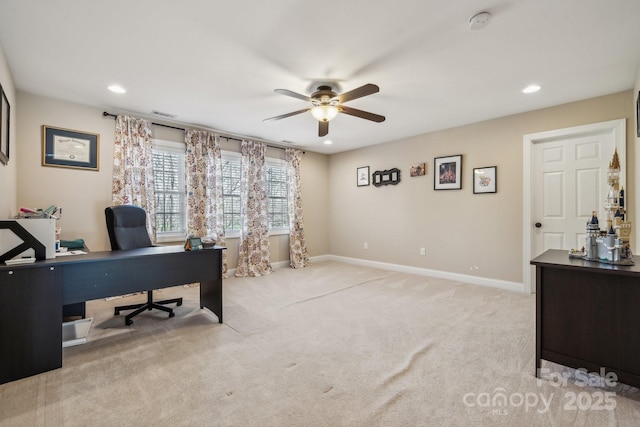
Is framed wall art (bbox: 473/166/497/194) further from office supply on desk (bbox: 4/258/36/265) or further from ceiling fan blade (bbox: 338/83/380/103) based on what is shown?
office supply on desk (bbox: 4/258/36/265)

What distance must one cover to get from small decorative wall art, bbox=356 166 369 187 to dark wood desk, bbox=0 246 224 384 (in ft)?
13.5

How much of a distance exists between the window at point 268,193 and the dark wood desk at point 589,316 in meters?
4.29

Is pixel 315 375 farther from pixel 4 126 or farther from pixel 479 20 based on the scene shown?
pixel 4 126

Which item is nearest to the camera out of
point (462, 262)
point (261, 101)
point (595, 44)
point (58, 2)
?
point (58, 2)

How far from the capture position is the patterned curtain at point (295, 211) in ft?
18.4

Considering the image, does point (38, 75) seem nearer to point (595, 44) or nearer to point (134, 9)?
point (134, 9)

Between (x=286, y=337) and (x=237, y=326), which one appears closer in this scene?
(x=286, y=337)

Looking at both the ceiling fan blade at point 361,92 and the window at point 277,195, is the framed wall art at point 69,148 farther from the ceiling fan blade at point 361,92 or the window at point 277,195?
the ceiling fan blade at point 361,92

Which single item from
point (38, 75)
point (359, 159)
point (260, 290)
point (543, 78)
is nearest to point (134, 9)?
point (38, 75)

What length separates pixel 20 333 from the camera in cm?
189

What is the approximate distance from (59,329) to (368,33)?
10.2 ft

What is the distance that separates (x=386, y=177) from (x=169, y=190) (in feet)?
12.1

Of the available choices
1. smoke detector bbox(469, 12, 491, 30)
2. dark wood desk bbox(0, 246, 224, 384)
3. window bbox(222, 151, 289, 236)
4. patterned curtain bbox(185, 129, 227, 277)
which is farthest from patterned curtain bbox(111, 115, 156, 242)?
smoke detector bbox(469, 12, 491, 30)

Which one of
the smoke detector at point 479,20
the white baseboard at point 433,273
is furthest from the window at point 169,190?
the smoke detector at point 479,20
